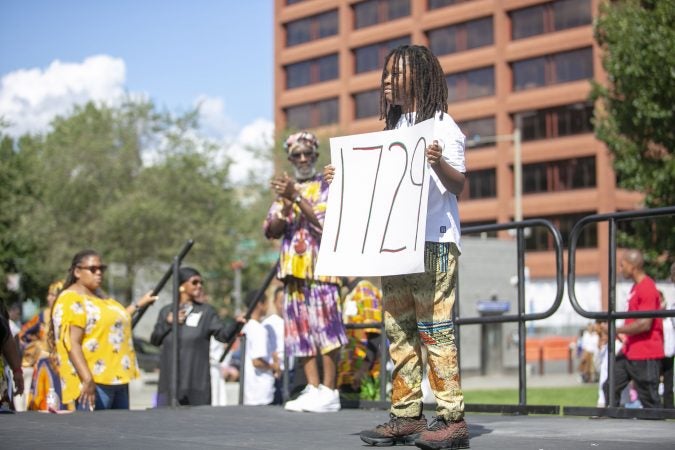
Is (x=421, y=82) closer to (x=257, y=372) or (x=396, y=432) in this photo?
(x=396, y=432)

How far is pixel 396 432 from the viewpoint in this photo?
5.72 meters

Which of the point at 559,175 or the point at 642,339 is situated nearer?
the point at 642,339

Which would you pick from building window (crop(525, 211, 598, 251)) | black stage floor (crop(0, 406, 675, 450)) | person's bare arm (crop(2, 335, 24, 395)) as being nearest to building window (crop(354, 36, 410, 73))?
building window (crop(525, 211, 598, 251))

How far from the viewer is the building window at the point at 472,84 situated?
66938 mm

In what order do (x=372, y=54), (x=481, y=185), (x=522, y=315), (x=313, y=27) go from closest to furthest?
(x=522, y=315) < (x=481, y=185) < (x=372, y=54) < (x=313, y=27)

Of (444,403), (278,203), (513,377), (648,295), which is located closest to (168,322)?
(278,203)

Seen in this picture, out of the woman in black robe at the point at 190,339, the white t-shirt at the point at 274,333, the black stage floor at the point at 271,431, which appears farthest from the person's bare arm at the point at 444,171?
the white t-shirt at the point at 274,333

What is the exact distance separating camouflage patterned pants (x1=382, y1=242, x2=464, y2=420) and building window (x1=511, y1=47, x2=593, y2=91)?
57745 mm

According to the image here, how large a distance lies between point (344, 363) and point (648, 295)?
270cm

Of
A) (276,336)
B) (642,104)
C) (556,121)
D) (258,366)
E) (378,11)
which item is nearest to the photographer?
(258,366)

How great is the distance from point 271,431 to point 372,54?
67.2 m

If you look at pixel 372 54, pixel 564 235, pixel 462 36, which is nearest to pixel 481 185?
pixel 564 235

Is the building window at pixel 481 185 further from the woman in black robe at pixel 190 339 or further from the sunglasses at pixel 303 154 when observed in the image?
the sunglasses at pixel 303 154

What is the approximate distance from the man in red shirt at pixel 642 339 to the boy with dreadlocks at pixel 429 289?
456 centimetres
